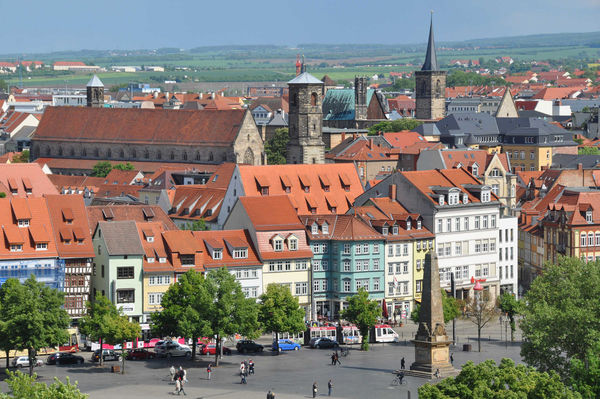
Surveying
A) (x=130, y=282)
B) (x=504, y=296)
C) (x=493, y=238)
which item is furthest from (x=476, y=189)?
(x=130, y=282)

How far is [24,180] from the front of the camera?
161750 millimetres

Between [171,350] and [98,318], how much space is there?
6935 mm

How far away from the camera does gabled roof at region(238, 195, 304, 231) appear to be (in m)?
134

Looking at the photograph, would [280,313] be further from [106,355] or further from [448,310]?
[448,310]

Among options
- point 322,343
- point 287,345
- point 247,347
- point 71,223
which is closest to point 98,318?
point 247,347

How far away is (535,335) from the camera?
330ft

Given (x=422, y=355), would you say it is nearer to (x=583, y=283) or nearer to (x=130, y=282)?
(x=583, y=283)

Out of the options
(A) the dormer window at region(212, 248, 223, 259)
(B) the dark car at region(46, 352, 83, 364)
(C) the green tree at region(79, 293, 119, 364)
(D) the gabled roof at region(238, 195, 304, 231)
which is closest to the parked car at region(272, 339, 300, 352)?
(A) the dormer window at region(212, 248, 223, 259)

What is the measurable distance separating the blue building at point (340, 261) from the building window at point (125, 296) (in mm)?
16937

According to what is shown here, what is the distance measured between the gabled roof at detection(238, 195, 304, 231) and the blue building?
5.41ft

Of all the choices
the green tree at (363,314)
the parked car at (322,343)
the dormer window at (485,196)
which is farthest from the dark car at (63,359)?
the dormer window at (485,196)

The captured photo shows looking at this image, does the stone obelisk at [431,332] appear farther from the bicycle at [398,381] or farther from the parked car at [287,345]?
the parked car at [287,345]

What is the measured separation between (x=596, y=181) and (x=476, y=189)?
1491 inches

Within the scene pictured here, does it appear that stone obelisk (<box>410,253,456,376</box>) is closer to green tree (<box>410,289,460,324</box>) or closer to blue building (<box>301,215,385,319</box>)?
green tree (<box>410,289,460,324</box>)
